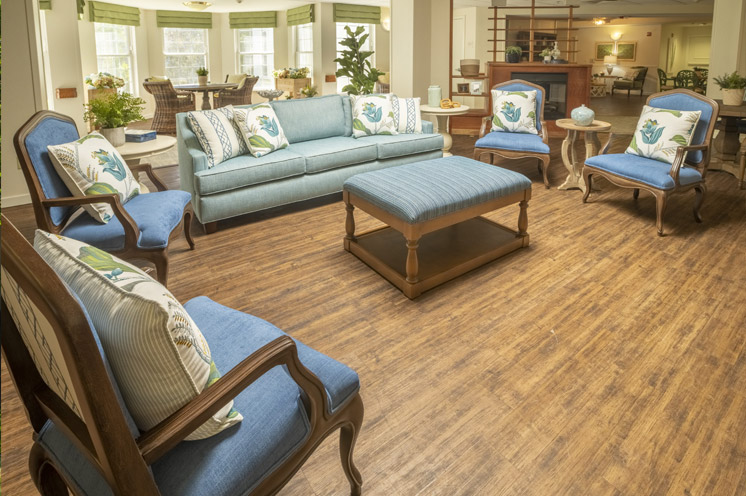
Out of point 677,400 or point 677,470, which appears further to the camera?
point 677,400

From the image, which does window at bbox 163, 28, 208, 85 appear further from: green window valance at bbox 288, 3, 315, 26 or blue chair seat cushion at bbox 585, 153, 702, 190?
blue chair seat cushion at bbox 585, 153, 702, 190

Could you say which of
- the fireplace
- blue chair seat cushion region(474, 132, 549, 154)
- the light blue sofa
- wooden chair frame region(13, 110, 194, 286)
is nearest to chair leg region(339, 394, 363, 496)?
wooden chair frame region(13, 110, 194, 286)

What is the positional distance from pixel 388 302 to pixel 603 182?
3271 mm

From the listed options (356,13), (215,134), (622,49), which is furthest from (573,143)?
(622,49)

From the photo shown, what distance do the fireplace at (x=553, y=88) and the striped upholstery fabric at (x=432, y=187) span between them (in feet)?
17.3

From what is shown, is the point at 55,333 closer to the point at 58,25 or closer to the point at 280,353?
the point at 280,353

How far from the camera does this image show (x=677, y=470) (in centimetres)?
173

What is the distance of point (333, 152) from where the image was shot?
4.36 metres

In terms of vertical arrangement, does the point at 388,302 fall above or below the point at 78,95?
below

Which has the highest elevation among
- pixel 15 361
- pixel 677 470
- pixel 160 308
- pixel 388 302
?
pixel 160 308

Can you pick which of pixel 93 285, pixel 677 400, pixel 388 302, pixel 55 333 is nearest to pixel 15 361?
pixel 93 285

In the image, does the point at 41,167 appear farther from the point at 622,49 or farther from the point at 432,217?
the point at 622,49

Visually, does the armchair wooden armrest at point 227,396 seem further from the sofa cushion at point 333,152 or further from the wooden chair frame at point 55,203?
the sofa cushion at point 333,152

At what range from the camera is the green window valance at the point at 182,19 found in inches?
426
